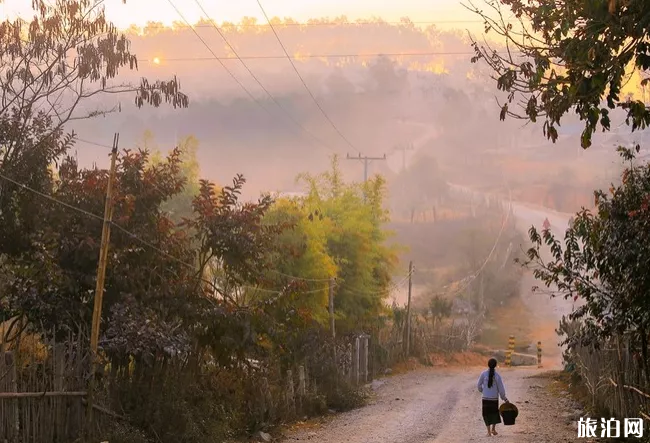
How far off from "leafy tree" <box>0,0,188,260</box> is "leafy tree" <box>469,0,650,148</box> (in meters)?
8.90

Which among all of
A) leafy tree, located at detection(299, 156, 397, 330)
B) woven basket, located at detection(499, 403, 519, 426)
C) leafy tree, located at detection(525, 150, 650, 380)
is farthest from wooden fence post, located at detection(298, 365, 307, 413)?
leafy tree, located at detection(299, 156, 397, 330)

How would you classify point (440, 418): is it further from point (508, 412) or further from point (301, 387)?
point (508, 412)

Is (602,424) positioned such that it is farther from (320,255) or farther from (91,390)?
(320,255)

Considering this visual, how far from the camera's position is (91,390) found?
12914mm

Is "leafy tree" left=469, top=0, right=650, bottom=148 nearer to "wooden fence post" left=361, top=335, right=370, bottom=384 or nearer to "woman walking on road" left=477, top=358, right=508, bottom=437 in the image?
"woman walking on road" left=477, top=358, right=508, bottom=437

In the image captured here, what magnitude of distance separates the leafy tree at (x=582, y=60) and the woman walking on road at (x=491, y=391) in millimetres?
7792

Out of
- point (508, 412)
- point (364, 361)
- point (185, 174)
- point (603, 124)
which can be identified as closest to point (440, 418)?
point (508, 412)

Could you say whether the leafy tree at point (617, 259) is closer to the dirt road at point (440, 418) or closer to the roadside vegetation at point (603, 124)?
the roadside vegetation at point (603, 124)

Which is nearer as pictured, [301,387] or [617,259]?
[617,259]

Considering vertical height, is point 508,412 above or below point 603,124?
below

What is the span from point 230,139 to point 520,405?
512ft

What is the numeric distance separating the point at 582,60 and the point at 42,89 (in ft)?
42.8

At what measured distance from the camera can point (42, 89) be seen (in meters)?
17.8

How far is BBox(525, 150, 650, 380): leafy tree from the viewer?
1161 centimetres
